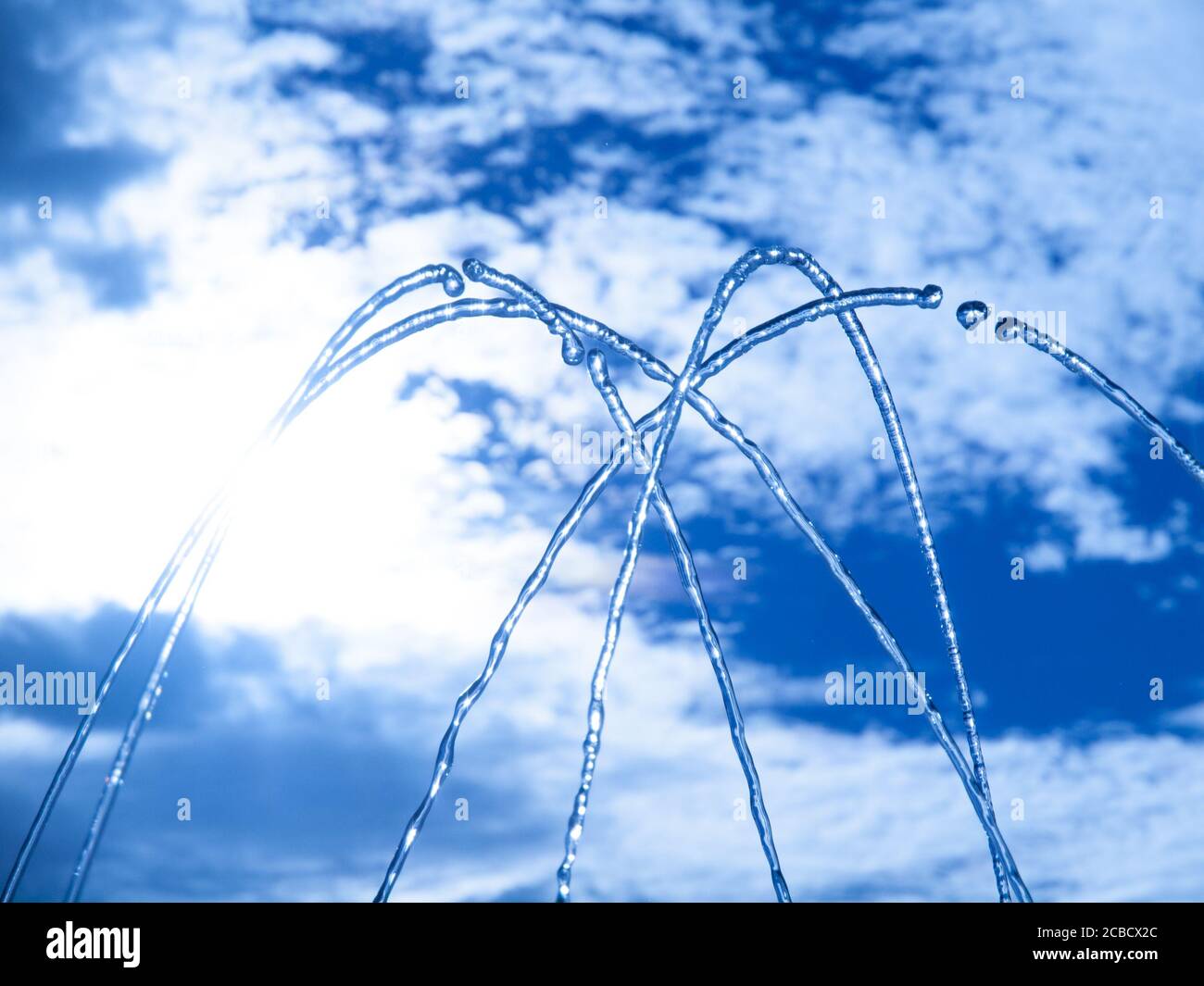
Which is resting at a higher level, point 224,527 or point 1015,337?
point 1015,337

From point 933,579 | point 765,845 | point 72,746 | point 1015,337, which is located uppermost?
point 1015,337

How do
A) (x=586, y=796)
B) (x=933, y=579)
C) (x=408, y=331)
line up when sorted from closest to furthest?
(x=586, y=796) < (x=408, y=331) < (x=933, y=579)
